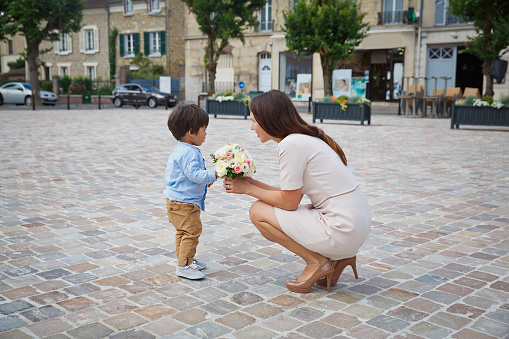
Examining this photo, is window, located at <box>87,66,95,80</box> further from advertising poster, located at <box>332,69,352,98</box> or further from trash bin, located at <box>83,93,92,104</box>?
advertising poster, located at <box>332,69,352,98</box>

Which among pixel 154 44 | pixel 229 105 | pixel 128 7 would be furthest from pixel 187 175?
pixel 128 7

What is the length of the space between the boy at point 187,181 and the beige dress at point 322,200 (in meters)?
0.61

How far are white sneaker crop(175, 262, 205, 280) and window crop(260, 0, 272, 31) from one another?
33251 mm

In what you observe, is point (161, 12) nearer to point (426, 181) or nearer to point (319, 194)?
point (426, 181)

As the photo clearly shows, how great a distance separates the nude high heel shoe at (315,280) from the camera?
11.3ft

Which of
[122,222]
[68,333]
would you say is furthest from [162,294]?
[122,222]

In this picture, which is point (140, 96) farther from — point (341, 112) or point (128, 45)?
point (341, 112)

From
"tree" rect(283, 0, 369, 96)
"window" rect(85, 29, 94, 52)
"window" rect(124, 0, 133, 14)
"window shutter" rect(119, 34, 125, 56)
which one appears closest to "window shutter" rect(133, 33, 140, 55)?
"window shutter" rect(119, 34, 125, 56)

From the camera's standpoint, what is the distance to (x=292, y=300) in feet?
11.2

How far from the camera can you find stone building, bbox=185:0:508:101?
29.7 meters

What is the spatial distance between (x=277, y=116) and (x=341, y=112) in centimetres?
1657

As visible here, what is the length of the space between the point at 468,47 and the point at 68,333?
22328 mm

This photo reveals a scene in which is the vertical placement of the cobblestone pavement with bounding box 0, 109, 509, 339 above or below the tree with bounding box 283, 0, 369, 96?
below

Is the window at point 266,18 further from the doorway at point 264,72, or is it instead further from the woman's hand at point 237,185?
the woman's hand at point 237,185
